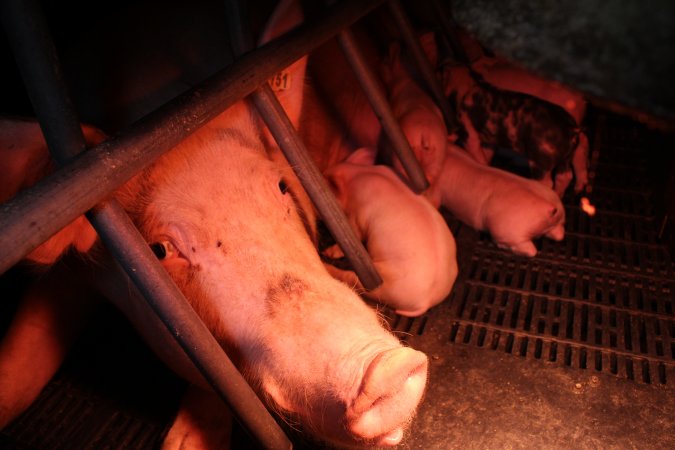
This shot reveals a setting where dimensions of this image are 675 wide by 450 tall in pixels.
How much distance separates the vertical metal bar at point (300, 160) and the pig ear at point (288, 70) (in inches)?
3.3

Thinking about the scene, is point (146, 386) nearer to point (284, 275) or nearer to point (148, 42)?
point (284, 275)

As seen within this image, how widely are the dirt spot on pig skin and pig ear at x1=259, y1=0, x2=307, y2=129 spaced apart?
702mm

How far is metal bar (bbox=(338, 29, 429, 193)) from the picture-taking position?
2119 millimetres

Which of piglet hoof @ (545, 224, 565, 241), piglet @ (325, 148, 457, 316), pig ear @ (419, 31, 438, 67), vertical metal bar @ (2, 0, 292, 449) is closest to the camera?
vertical metal bar @ (2, 0, 292, 449)

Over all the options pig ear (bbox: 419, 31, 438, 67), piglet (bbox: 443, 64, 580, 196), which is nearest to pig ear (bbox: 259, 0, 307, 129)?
piglet (bbox: 443, 64, 580, 196)

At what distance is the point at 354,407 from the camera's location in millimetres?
1323

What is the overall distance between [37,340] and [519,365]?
2.06 metres

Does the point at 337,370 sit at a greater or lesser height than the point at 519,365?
greater

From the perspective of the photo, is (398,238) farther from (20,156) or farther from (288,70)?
(20,156)

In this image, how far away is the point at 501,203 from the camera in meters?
2.83

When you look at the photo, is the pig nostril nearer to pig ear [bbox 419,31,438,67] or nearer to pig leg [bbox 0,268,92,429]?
pig leg [bbox 0,268,92,429]

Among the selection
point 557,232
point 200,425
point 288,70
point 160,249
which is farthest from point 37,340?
point 557,232

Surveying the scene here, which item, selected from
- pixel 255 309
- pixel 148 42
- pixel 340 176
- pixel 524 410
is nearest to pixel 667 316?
pixel 524 410

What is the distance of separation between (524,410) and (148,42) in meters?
2.15
